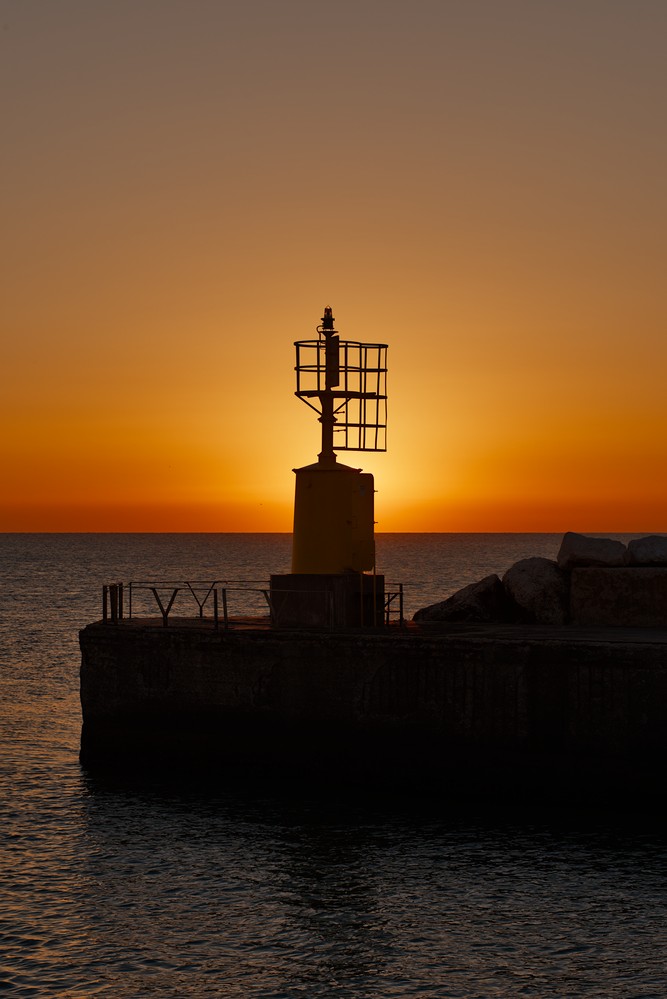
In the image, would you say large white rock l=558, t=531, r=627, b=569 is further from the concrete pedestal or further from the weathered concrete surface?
the concrete pedestal

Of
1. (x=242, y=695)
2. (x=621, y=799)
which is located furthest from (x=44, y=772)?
(x=621, y=799)

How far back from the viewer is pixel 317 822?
71.4 ft

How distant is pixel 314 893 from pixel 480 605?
11110 millimetres

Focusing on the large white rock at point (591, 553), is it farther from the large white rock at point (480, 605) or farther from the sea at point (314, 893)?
the sea at point (314, 893)

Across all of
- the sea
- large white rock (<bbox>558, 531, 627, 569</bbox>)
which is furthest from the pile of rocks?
the sea

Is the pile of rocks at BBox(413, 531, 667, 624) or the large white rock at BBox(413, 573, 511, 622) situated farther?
the large white rock at BBox(413, 573, 511, 622)

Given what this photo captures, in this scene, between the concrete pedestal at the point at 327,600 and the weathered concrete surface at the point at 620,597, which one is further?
the weathered concrete surface at the point at 620,597

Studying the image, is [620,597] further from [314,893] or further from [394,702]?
[314,893]

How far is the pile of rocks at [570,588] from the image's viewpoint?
88.8 ft

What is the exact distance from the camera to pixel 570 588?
27.8 m

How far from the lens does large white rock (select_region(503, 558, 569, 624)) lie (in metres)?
27.5

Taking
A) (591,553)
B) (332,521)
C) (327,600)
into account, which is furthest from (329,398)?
(591,553)

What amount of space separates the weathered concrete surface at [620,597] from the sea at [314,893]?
655cm

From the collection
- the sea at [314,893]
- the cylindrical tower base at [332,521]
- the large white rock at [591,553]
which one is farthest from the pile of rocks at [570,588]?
the sea at [314,893]
